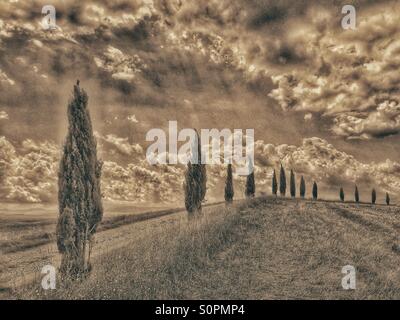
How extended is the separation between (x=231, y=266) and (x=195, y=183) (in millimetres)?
14282

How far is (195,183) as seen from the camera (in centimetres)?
2712

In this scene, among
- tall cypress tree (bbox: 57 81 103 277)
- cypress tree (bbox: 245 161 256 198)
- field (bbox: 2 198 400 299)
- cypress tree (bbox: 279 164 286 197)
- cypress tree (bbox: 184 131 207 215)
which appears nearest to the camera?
field (bbox: 2 198 400 299)

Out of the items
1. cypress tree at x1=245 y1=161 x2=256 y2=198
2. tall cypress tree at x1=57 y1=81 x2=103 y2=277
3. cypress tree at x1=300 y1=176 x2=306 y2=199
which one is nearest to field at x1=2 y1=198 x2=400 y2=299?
tall cypress tree at x1=57 y1=81 x2=103 y2=277

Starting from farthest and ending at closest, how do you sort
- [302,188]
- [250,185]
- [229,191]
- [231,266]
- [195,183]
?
[302,188] → [250,185] → [229,191] → [195,183] → [231,266]

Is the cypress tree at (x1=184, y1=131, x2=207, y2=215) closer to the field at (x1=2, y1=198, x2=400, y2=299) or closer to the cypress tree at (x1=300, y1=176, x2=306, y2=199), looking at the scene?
the field at (x1=2, y1=198, x2=400, y2=299)

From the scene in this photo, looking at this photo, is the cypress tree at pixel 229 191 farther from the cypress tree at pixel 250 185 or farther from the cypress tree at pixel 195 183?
the cypress tree at pixel 195 183

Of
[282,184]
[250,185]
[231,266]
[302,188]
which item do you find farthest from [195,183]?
[302,188]

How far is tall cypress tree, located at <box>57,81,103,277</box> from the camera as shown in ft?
38.2

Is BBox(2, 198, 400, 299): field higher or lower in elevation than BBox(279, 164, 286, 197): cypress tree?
lower

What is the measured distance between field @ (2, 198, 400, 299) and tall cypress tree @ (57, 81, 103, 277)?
3.54ft

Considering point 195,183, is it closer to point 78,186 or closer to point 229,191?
point 229,191

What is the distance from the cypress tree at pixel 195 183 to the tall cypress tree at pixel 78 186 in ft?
47.5
